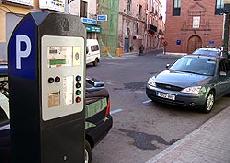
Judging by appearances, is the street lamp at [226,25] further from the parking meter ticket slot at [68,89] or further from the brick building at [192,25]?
the brick building at [192,25]

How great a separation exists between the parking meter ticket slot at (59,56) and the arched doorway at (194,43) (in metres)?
48.3

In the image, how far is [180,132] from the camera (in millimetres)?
7383

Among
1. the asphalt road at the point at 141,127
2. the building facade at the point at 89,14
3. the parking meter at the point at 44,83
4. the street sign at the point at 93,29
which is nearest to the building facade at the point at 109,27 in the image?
the street sign at the point at 93,29

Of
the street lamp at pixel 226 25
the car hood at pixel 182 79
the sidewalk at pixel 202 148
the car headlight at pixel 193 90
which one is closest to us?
the sidewalk at pixel 202 148

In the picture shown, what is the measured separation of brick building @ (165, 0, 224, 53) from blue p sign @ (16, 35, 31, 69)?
47026 millimetres

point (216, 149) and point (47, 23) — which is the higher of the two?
point (47, 23)

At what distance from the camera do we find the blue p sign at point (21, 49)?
2.74 meters

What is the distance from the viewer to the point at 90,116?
470 centimetres

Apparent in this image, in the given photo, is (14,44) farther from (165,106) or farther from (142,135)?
(165,106)

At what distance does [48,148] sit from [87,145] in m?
1.68

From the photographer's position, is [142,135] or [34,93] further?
[142,135]

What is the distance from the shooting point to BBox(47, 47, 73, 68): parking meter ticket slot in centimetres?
Answer: 284

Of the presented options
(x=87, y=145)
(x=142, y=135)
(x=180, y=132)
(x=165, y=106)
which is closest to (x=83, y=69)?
(x=87, y=145)

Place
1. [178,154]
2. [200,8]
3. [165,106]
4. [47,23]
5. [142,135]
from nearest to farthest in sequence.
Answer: [47,23] → [178,154] → [142,135] → [165,106] → [200,8]
